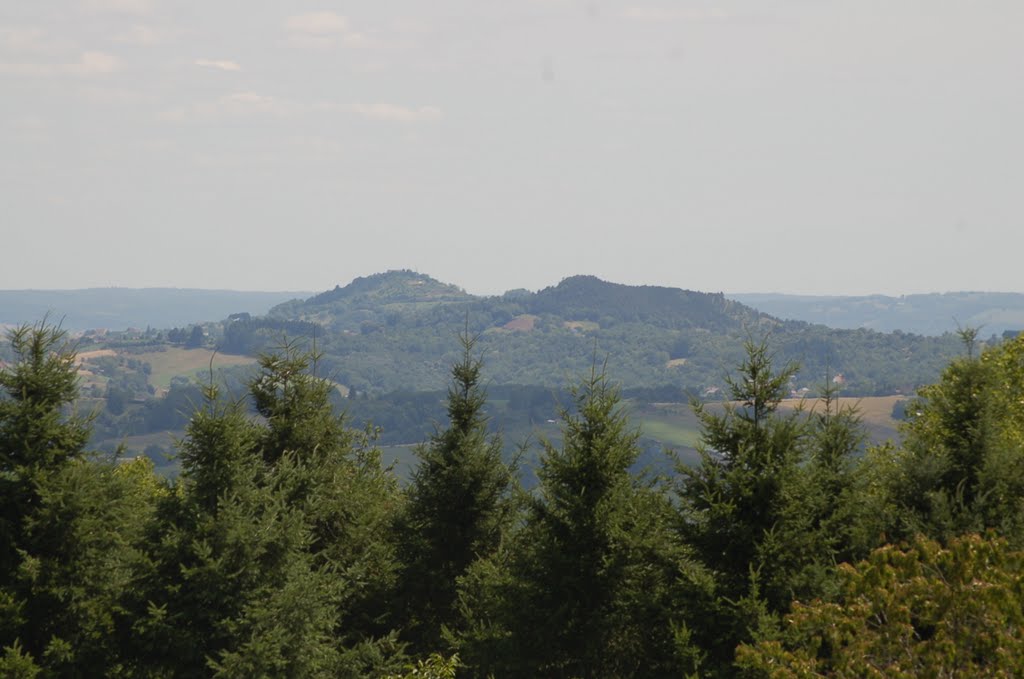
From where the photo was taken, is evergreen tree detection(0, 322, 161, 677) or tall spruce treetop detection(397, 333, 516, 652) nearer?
evergreen tree detection(0, 322, 161, 677)

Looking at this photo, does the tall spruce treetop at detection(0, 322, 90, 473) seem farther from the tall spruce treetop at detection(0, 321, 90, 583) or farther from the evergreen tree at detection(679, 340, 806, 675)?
the evergreen tree at detection(679, 340, 806, 675)

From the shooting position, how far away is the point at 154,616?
2330cm

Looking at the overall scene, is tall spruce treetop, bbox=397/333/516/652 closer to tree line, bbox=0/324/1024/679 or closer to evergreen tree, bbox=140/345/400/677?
tree line, bbox=0/324/1024/679

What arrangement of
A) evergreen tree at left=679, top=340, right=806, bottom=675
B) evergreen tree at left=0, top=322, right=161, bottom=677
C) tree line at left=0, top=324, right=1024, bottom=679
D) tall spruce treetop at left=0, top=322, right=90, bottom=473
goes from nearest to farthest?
evergreen tree at left=679, top=340, right=806, bottom=675
tree line at left=0, top=324, right=1024, bottom=679
evergreen tree at left=0, top=322, right=161, bottom=677
tall spruce treetop at left=0, top=322, right=90, bottom=473

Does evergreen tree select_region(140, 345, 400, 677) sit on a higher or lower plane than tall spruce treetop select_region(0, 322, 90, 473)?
lower

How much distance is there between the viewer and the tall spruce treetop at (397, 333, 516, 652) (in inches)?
1251

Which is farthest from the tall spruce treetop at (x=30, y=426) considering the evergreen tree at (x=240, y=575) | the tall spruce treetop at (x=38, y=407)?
the evergreen tree at (x=240, y=575)

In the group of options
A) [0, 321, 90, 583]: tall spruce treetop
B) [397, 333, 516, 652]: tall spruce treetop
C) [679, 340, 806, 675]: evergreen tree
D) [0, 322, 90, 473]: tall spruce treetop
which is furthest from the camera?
[397, 333, 516, 652]: tall spruce treetop

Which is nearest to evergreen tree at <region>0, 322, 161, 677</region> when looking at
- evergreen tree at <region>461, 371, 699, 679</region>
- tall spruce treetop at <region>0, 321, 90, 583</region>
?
tall spruce treetop at <region>0, 321, 90, 583</region>

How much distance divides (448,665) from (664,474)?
8007 mm

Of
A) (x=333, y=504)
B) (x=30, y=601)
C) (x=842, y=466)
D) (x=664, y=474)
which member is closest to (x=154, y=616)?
(x=30, y=601)

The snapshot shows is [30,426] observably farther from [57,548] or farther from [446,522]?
[446,522]

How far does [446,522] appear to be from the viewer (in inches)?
1268

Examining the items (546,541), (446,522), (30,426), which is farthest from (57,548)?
(546,541)
